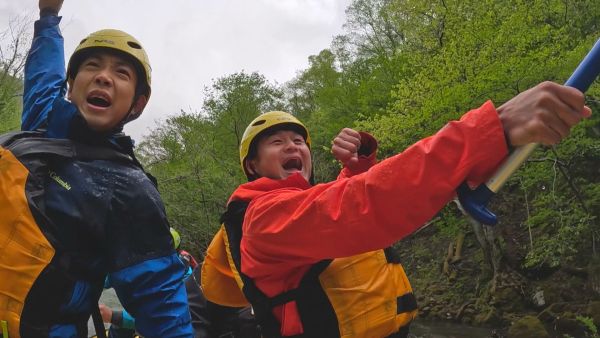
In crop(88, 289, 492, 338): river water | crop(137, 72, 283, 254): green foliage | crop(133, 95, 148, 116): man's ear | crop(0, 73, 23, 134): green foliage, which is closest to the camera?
crop(133, 95, 148, 116): man's ear

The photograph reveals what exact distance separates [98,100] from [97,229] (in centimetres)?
72

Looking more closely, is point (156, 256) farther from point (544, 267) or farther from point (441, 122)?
point (544, 267)

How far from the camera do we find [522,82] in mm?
11344

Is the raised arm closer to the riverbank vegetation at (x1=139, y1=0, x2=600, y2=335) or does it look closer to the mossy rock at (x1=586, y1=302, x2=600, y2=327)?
the riverbank vegetation at (x1=139, y1=0, x2=600, y2=335)

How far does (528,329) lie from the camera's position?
12383 millimetres

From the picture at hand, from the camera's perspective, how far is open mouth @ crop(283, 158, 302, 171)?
291 cm

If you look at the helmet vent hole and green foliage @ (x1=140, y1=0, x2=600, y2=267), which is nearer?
the helmet vent hole

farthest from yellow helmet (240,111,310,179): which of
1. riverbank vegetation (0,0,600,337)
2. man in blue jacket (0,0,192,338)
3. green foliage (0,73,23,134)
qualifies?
green foliage (0,73,23,134)

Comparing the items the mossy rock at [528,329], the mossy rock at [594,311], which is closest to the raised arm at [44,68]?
the mossy rock at [528,329]

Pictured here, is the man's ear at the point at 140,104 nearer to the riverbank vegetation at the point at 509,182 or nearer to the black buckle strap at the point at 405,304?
the black buckle strap at the point at 405,304

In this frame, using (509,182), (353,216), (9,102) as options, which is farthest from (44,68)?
(509,182)

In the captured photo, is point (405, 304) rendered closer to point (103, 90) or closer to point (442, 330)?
point (103, 90)

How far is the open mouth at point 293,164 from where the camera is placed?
2.91m

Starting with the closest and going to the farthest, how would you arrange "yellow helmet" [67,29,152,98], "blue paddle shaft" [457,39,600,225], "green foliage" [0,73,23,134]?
"blue paddle shaft" [457,39,600,225], "yellow helmet" [67,29,152,98], "green foliage" [0,73,23,134]
